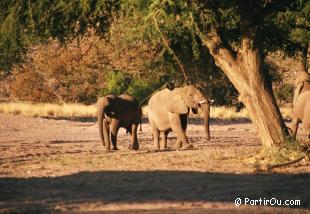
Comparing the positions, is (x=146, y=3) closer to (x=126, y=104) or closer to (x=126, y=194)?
(x=126, y=194)

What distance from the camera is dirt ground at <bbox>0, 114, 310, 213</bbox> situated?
10914 millimetres

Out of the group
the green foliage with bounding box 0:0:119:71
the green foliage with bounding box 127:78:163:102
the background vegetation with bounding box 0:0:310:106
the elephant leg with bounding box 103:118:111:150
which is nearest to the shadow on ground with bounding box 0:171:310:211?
the background vegetation with bounding box 0:0:310:106

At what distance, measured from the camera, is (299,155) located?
16125 mm

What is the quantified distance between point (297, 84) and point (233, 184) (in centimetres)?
1184

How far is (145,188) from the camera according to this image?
1258cm

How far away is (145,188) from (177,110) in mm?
9766

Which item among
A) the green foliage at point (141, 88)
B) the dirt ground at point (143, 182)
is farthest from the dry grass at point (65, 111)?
the dirt ground at point (143, 182)

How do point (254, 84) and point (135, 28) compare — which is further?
point (254, 84)

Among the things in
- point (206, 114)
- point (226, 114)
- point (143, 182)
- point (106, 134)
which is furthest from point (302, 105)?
point (226, 114)

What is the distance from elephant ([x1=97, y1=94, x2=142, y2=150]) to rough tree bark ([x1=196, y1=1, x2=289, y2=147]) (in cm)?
580

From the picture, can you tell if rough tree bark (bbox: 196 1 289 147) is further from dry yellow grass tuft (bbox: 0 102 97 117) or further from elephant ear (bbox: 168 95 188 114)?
dry yellow grass tuft (bbox: 0 102 97 117)

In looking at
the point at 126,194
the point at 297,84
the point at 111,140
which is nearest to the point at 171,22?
the point at 126,194

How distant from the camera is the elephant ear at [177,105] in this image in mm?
22031

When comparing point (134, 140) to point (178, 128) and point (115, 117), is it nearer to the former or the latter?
point (115, 117)
